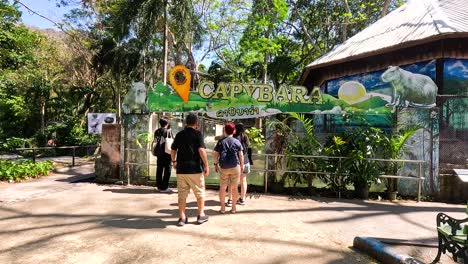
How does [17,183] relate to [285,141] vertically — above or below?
below

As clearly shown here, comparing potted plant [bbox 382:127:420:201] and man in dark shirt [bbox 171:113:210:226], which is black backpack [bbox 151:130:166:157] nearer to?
man in dark shirt [bbox 171:113:210:226]

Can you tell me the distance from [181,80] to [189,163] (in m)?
4.03

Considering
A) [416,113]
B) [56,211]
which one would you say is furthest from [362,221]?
[56,211]

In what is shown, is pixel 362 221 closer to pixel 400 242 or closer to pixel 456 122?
pixel 400 242

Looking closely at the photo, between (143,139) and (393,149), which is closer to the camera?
(393,149)

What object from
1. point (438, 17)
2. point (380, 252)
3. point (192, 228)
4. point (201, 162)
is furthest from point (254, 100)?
point (438, 17)

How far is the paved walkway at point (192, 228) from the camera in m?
4.58

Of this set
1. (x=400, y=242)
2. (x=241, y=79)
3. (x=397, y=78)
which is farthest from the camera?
(x=241, y=79)

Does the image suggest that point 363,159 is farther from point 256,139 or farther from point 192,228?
point 192,228

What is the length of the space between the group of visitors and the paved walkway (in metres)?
0.36

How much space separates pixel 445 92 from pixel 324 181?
5.19 metres

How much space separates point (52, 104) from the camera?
2872cm

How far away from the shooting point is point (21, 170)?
10617mm

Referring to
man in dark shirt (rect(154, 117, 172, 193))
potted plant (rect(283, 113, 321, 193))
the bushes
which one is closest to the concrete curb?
potted plant (rect(283, 113, 321, 193))
